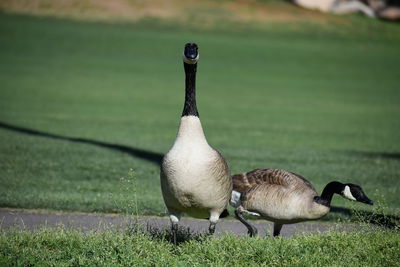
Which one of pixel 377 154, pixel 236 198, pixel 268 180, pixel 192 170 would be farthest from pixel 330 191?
pixel 377 154

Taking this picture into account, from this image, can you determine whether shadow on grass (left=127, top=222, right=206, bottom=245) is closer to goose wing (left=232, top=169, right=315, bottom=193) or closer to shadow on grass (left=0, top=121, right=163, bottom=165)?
goose wing (left=232, top=169, right=315, bottom=193)

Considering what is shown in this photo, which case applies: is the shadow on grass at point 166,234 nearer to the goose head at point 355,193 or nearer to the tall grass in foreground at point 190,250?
the tall grass in foreground at point 190,250

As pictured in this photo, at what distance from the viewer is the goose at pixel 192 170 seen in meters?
6.73

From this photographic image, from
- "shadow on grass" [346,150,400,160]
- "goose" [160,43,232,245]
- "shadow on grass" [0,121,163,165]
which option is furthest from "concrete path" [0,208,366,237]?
"shadow on grass" [346,150,400,160]

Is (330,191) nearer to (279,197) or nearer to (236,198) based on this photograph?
(279,197)

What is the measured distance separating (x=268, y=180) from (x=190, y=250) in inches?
59.2

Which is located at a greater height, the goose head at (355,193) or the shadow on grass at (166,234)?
the goose head at (355,193)

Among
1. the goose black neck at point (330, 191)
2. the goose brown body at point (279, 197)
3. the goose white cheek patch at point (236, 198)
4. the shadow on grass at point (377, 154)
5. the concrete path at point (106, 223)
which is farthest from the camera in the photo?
the shadow on grass at point (377, 154)

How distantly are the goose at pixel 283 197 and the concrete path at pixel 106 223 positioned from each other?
0.57 metres

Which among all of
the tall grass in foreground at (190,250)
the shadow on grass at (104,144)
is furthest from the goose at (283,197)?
the shadow on grass at (104,144)

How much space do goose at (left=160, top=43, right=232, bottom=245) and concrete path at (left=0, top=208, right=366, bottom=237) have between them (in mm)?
1521

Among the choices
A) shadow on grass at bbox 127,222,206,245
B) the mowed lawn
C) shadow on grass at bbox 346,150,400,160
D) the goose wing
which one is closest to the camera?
shadow on grass at bbox 127,222,206,245

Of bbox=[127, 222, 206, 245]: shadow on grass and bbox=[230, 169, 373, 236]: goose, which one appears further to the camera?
bbox=[230, 169, 373, 236]: goose

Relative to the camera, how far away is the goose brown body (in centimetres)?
779
